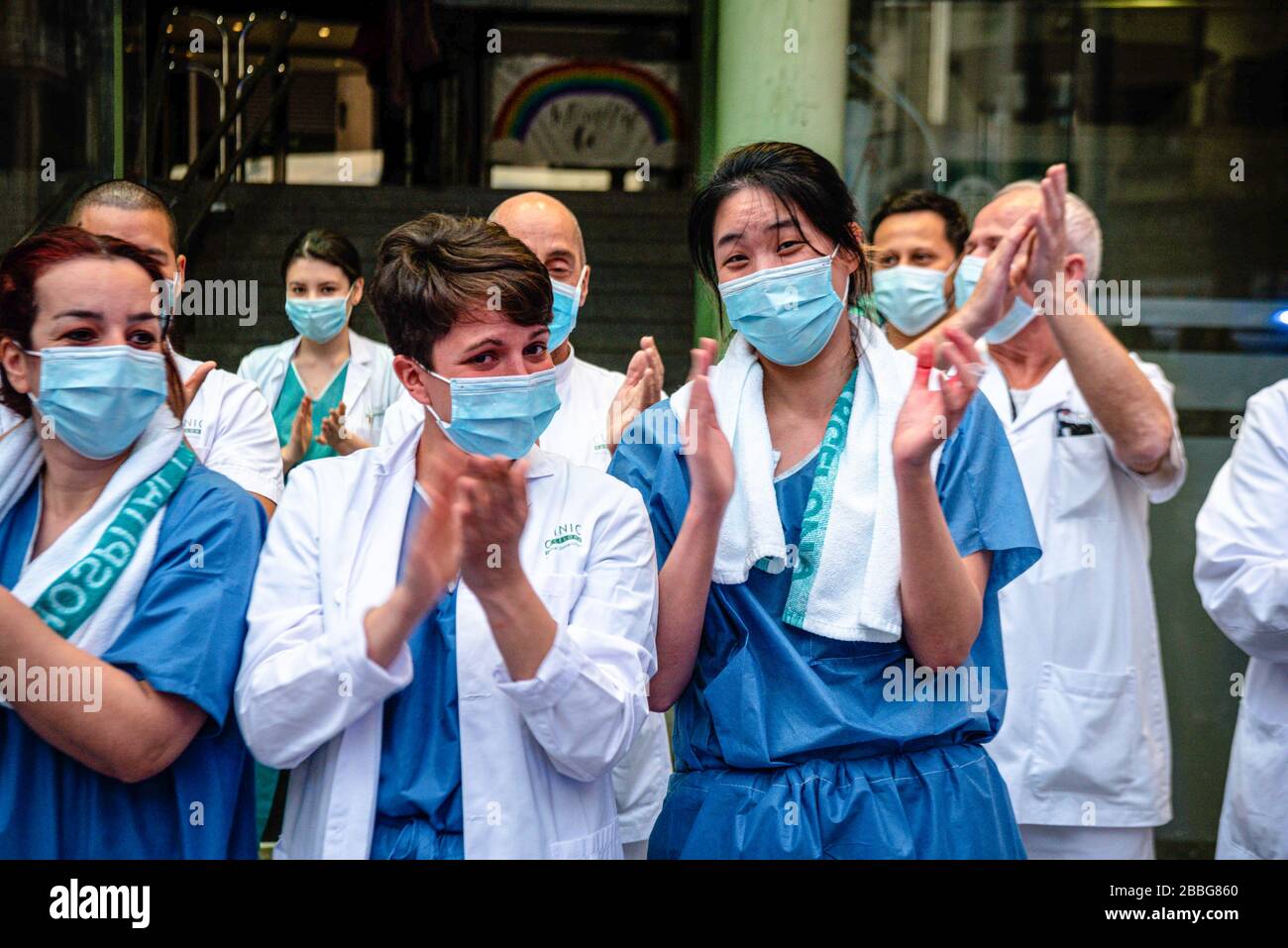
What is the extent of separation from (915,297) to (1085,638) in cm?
129

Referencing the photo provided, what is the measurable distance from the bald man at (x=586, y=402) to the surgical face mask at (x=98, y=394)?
2.99 ft

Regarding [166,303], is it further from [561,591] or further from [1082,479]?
[1082,479]

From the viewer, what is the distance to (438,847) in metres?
2.21

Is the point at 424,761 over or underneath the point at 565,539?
underneath

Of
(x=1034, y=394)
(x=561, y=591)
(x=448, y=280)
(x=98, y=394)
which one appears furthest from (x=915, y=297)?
(x=98, y=394)

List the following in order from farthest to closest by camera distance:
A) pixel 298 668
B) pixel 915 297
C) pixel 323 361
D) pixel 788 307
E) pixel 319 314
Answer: pixel 323 361 < pixel 319 314 < pixel 915 297 < pixel 788 307 < pixel 298 668

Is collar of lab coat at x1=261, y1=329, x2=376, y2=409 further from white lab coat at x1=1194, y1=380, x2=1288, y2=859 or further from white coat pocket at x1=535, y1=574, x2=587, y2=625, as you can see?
white lab coat at x1=1194, y1=380, x2=1288, y2=859

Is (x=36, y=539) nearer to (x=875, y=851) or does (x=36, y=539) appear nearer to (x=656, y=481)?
(x=656, y=481)

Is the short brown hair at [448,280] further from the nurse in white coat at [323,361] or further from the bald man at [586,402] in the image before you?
the nurse in white coat at [323,361]

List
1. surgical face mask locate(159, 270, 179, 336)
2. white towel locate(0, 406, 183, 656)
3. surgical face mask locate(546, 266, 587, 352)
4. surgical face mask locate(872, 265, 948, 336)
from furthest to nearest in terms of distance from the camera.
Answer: surgical face mask locate(872, 265, 948, 336)
surgical face mask locate(546, 266, 587, 352)
surgical face mask locate(159, 270, 179, 336)
white towel locate(0, 406, 183, 656)

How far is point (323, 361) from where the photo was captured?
5.03m

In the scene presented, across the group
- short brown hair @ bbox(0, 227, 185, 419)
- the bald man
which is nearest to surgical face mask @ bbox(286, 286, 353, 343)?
the bald man

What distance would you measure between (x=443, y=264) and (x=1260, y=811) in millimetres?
2053

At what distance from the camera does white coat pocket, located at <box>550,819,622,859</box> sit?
2.27m
